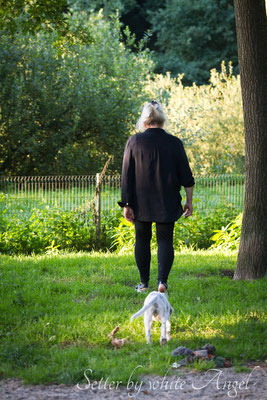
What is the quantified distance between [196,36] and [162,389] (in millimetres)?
29284

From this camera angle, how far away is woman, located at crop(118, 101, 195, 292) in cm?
489

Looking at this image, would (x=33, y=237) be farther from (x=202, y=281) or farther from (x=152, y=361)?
(x=152, y=361)

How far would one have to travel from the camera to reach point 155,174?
4.90 m

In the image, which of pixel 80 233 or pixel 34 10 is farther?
pixel 80 233

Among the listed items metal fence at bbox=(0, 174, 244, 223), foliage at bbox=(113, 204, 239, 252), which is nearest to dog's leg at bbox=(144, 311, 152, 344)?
foliage at bbox=(113, 204, 239, 252)

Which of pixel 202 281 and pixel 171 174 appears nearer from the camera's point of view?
pixel 171 174

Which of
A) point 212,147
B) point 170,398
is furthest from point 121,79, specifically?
point 170,398

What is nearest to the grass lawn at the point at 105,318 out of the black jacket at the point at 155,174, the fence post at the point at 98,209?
the black jacket at the point at 155,174

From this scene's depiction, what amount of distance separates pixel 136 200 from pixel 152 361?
5.63 ft

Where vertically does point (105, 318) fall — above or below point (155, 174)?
below

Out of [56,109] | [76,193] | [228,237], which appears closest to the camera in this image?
[228,237]

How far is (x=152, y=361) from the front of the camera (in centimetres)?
370

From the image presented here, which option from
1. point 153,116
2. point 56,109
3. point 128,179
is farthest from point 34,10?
point 56,109

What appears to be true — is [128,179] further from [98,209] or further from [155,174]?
[98,209]
